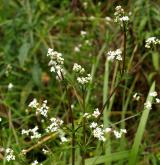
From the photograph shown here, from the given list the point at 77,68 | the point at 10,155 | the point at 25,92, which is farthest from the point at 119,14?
the point at 25,92

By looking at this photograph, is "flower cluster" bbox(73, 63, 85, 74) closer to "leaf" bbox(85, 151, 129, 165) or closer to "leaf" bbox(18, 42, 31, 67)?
"leaf" bbox(85, 151, 129, 165)

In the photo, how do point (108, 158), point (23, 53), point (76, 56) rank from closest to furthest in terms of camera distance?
point (108, 158), point (23, 53), point (76, 56)

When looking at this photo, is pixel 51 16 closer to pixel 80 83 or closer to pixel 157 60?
pixel 157 60

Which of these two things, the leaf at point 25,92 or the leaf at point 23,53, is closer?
the leaf at point 23,53

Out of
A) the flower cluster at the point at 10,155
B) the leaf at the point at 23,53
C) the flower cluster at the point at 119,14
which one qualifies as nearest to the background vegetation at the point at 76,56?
the leaf at the point at 23,53

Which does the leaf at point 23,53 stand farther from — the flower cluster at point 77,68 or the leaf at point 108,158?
the flower cluster at point 77,68

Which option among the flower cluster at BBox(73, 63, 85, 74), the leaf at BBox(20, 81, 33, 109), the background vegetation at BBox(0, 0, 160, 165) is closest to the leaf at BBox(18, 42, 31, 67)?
the background vegetation at BBox(0, 0, 160, 165)

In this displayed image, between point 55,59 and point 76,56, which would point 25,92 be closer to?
point 76,56

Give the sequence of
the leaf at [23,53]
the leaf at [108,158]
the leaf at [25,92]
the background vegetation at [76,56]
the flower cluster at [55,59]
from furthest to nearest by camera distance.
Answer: the leaf at [25,92] < the leaf at [23,53] < the background vegetation at [76,56] < the leaf at [108,158] < the flower cluster at [55,59]
